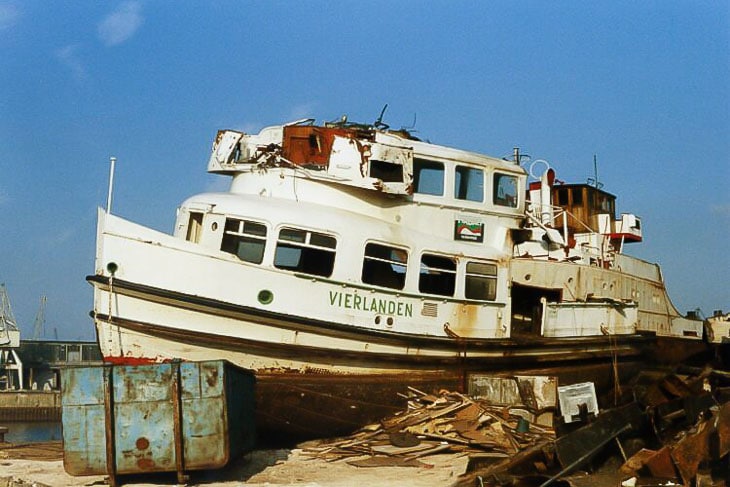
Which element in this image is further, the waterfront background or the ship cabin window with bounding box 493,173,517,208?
the waterfront background

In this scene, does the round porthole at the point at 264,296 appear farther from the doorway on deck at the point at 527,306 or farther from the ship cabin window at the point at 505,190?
the doorway on deck at the point at 527,306

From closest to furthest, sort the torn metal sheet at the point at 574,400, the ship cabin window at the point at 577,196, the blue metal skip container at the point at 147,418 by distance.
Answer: the blue metal skip container at the point at 147,418 < the torn metal sheet at the point at 574,400 < the ship cabin window at the point at 577,196

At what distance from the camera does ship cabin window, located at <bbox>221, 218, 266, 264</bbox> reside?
13.1 m

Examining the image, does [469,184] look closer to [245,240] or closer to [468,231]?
[468,231]

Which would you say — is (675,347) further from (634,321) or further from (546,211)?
(546,211)

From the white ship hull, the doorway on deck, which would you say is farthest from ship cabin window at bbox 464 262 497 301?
the doorway on deck

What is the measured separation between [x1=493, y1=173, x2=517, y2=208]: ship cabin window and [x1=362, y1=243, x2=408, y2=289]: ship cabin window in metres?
2.81

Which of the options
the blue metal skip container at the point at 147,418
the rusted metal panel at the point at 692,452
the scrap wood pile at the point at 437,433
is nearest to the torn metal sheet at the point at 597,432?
the rusted metal panel at the point at 692,452

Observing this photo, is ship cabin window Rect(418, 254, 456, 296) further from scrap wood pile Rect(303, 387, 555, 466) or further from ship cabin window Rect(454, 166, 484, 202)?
scrap wood pile Rect(303, 387, 555, 466)

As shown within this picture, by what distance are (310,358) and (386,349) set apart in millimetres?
1387

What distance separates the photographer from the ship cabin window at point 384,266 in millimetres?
13758

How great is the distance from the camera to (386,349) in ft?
44.7

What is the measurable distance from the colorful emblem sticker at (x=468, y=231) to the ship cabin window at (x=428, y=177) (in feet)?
2.20

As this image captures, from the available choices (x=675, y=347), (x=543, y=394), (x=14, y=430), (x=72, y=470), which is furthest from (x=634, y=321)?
(x=14, y=430)
